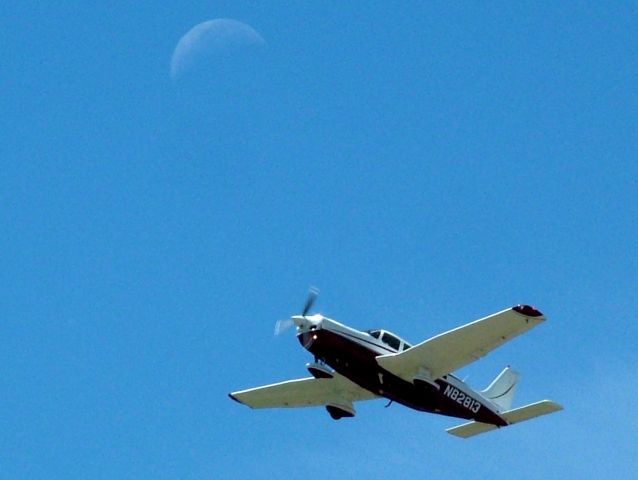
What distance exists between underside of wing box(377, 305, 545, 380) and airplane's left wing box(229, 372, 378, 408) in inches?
107

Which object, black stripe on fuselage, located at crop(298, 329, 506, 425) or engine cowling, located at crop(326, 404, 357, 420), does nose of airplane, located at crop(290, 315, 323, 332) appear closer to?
black stripe on fuselage, located at crop(298, 329, 506, 425)

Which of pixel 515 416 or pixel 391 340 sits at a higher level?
pixel 391 340

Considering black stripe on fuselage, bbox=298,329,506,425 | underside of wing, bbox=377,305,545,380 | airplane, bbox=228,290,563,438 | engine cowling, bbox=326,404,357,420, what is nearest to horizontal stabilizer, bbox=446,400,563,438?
airplane, bbox=228,290,563,438

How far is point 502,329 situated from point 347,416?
8.68 meters

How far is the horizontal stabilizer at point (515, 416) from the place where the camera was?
50.5m

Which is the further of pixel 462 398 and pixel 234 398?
pixel 234 398

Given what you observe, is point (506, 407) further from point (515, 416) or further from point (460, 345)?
point (460, 345)

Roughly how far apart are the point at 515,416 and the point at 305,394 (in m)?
7.87

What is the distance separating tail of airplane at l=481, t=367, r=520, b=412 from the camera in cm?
5347

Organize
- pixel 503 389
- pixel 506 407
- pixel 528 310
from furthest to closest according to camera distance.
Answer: pixel 503 389, pixel 506 407, pixel 528 310

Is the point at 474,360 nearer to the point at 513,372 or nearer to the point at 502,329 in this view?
the point at 502,329

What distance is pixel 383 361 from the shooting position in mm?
48375

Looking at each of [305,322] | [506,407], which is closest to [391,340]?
[305,322]

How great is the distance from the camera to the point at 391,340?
48969 millimetres
